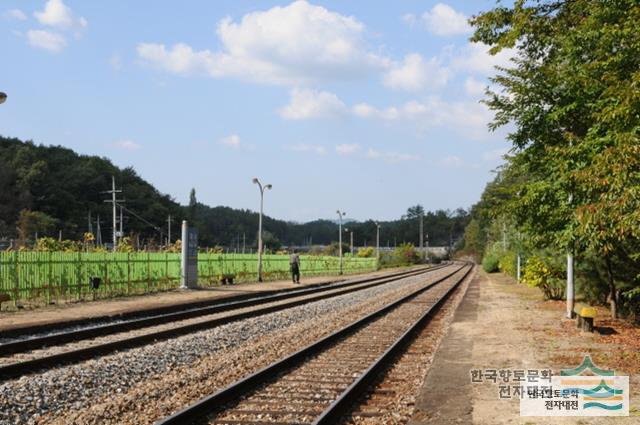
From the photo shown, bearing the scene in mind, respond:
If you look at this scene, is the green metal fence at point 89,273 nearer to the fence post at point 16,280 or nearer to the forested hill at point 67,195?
the fence post at point 16,280

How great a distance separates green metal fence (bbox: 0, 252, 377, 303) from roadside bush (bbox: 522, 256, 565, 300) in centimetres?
1589

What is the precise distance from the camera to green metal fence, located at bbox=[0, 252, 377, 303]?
2144 centimetres

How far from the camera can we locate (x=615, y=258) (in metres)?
17.8

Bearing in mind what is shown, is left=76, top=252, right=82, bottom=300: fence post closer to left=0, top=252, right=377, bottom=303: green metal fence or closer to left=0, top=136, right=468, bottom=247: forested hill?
left=0, top=252, right=377, bottom=303: green metal fence

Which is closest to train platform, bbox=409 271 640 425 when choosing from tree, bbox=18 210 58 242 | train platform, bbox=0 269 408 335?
train platform, bbox=0 269 408 335

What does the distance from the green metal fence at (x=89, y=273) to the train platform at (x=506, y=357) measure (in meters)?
13.5

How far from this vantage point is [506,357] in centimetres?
1163

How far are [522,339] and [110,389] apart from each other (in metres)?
8.69

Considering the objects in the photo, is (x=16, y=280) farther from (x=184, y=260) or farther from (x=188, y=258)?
(x=188, y=258)

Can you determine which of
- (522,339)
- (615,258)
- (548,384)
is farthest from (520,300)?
(548,384)

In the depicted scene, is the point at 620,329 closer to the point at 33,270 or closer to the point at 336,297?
the point at 336,297

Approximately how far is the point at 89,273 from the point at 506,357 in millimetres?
17969

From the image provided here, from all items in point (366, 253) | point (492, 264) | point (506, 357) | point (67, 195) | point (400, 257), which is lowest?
point (400, 257)

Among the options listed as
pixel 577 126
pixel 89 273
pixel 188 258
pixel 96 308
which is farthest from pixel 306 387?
pixel 188 258
